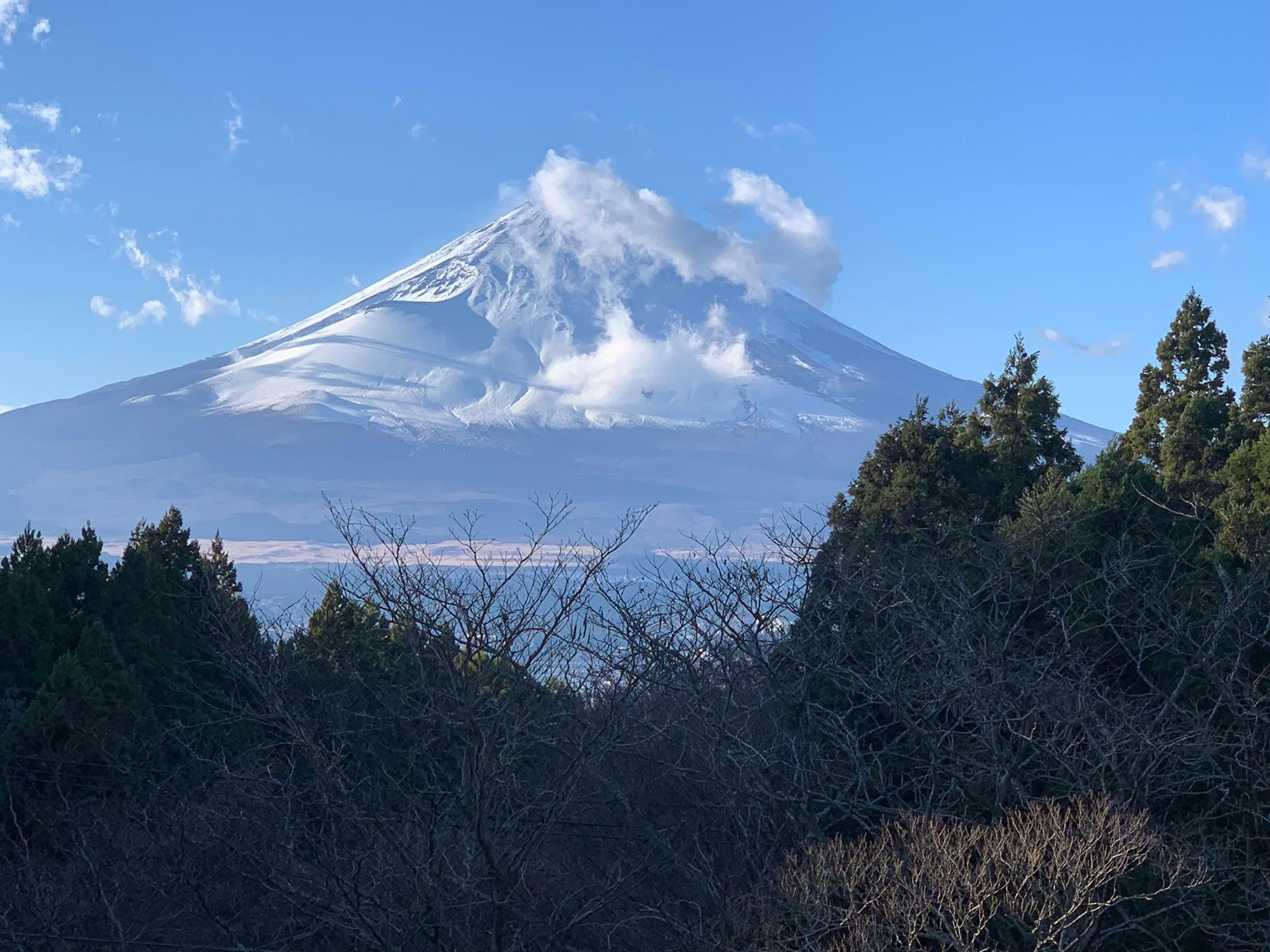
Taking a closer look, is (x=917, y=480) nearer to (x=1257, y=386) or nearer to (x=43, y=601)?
(x=1257, y=386)

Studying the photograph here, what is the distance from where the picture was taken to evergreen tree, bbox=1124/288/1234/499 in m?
23.2

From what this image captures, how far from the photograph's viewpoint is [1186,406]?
2377 centimetres

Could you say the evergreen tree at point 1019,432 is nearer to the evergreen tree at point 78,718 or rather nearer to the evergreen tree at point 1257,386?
the evergreen tree at point 1257,386

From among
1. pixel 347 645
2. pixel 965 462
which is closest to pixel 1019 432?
pixel 965 462

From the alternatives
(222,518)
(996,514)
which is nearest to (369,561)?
(996,514)

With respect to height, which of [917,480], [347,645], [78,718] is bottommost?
[78,718]

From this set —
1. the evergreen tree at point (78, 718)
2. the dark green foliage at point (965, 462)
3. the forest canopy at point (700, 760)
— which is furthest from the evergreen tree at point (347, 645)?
the dark green foliage at point (965, 462)

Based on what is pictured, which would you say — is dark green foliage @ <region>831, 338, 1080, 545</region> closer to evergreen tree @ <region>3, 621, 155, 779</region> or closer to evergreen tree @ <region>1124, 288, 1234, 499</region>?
evergreen tree @ <region>1124, 288, 1234, 499</region>

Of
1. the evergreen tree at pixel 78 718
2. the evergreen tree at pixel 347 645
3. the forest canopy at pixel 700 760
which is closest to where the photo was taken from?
the forest canopy at pixel 700 760

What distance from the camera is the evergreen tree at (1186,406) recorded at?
76.0 feet

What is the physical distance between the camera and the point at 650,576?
15.4 meters

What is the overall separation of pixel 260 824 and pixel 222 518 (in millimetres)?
171357

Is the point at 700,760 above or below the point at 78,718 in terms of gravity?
above

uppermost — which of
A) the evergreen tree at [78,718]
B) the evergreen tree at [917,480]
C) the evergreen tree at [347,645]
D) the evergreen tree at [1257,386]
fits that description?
the evergreen tree at [1257,386]
